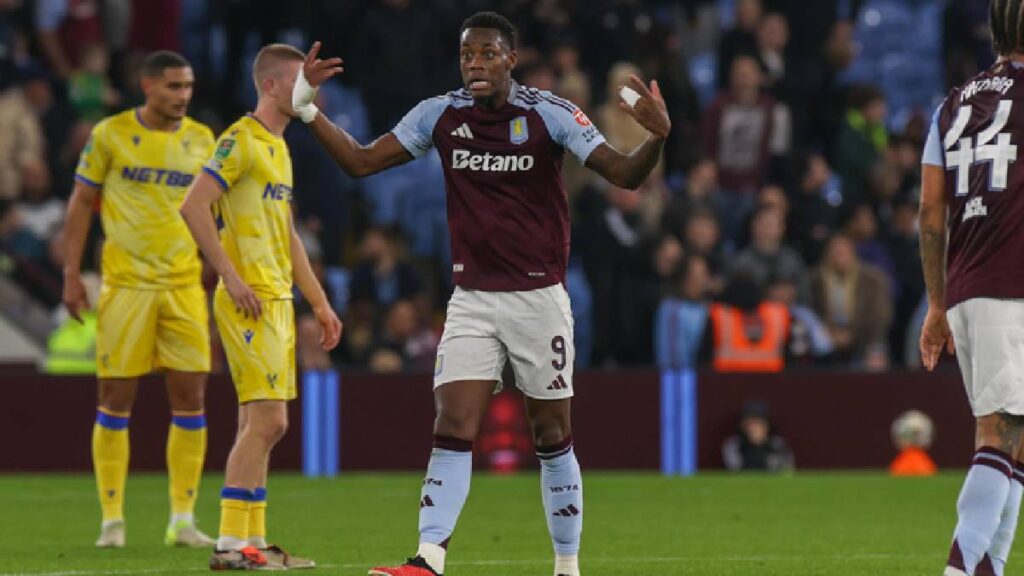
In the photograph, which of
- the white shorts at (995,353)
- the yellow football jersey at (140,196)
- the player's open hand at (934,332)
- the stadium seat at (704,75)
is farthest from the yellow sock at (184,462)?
the stadium seat at (704,75)

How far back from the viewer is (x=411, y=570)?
322 inches

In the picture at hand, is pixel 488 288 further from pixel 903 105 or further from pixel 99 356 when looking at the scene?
pixel 903 105

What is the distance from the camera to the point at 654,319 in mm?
19359

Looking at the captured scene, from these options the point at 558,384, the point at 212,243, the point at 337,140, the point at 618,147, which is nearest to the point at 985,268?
the point at 558,384

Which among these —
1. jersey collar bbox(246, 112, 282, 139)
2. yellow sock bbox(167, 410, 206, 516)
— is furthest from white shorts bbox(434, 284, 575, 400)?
yellow sock bbox(167, 410, 206, 516)

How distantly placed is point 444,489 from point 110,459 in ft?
11.8

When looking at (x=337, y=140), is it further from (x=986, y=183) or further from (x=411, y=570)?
(x=986, y=183)

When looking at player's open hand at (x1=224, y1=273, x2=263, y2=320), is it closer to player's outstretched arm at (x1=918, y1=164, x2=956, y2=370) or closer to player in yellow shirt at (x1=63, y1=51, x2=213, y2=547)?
player in yellow shirt at (x1=63, y1=51, x2=213, y2=547)

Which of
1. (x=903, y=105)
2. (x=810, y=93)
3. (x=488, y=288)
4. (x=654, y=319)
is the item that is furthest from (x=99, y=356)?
(x=903, y=105)

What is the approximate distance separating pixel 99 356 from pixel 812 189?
35.7 ft

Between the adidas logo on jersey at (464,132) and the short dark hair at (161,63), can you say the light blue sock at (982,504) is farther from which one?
the short dark hair at (161,63)

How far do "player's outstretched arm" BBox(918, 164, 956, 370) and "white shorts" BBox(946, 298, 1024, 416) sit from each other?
0.54 ft

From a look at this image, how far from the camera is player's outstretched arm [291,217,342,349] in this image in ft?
34.1

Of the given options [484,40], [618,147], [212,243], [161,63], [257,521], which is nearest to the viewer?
[484,40]
